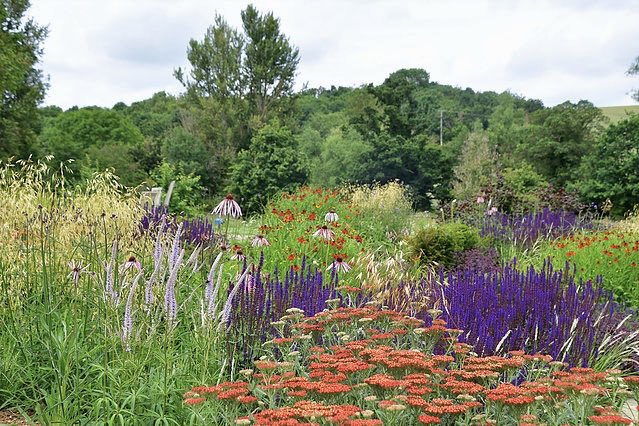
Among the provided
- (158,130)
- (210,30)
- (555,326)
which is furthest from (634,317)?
(158,130)

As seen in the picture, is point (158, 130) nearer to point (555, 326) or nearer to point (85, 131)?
point (85, 131)

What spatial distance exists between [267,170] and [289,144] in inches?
65.0

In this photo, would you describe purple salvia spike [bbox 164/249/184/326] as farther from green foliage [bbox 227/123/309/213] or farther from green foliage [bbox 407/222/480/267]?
green foliage [bbox 227/123/309/213]

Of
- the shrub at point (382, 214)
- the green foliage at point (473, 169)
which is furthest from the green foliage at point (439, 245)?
the green foliage at point (473, 169)

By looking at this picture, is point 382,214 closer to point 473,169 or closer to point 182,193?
point 182,193

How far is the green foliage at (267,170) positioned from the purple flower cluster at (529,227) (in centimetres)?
1049

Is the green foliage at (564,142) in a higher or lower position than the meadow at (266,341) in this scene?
higher

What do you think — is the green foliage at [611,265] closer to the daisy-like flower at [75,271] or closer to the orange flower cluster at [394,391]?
the orange flower cluster at [394,391]

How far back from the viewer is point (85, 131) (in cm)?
4369

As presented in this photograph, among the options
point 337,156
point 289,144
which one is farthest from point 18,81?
point 337,156

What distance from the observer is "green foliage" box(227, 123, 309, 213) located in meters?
21.2

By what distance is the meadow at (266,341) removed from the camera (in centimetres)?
258

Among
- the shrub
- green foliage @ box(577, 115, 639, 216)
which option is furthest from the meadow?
green foliage @ box(577, 115, 639, 216)

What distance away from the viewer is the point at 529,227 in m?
10.4
